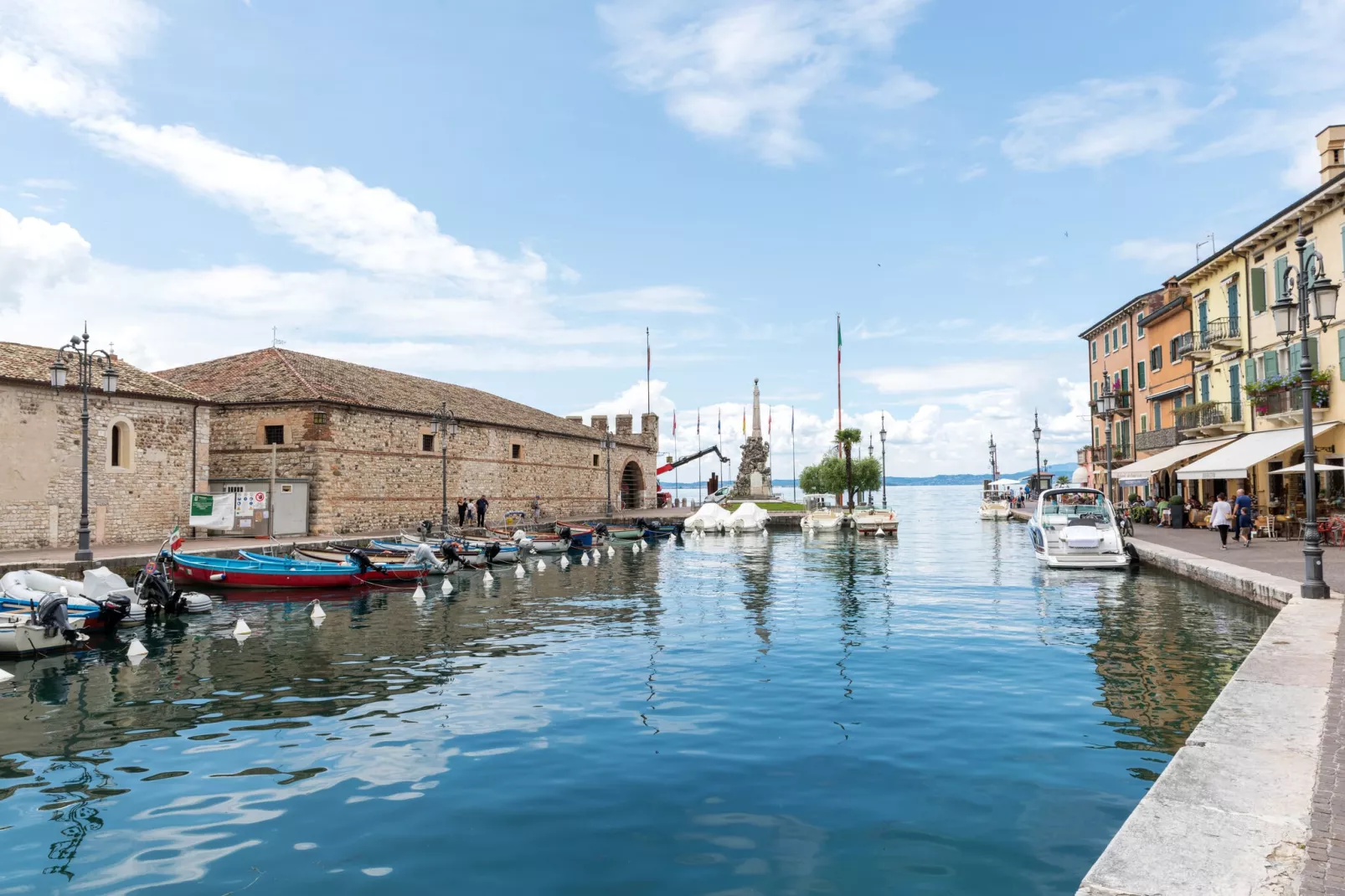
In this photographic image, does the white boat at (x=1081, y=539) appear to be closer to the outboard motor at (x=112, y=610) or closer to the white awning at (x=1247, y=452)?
the white awning at (x=1247, y=452)

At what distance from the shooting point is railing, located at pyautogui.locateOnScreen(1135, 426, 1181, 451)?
3650 cm

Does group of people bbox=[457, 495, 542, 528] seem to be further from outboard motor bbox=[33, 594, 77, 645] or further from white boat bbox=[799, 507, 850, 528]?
outboard motor bbox=[33, 594, 77, 645]

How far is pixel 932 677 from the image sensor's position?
11258mm

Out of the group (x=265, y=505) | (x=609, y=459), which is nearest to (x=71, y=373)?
(x=265, y=505)

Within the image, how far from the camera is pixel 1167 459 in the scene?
3388 cm

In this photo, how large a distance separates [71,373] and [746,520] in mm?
31654

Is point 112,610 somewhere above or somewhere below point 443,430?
below

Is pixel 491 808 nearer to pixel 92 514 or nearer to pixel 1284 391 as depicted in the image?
pixel 92 514

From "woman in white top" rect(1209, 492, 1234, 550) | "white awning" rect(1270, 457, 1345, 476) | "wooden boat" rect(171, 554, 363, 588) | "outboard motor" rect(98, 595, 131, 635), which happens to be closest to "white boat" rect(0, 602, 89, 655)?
"outboard motor" rect(98, 595, 131, 635)

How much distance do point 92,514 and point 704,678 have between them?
79.7 ft

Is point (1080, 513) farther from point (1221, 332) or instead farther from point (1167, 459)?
point (1221, 332)

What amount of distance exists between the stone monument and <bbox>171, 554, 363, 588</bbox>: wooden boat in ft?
147

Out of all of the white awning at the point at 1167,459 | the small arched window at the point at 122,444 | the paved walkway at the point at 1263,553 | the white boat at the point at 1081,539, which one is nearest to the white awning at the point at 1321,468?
the paved walkway at the point at 1263,553

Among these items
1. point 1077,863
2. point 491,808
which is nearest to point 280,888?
point 491,808
